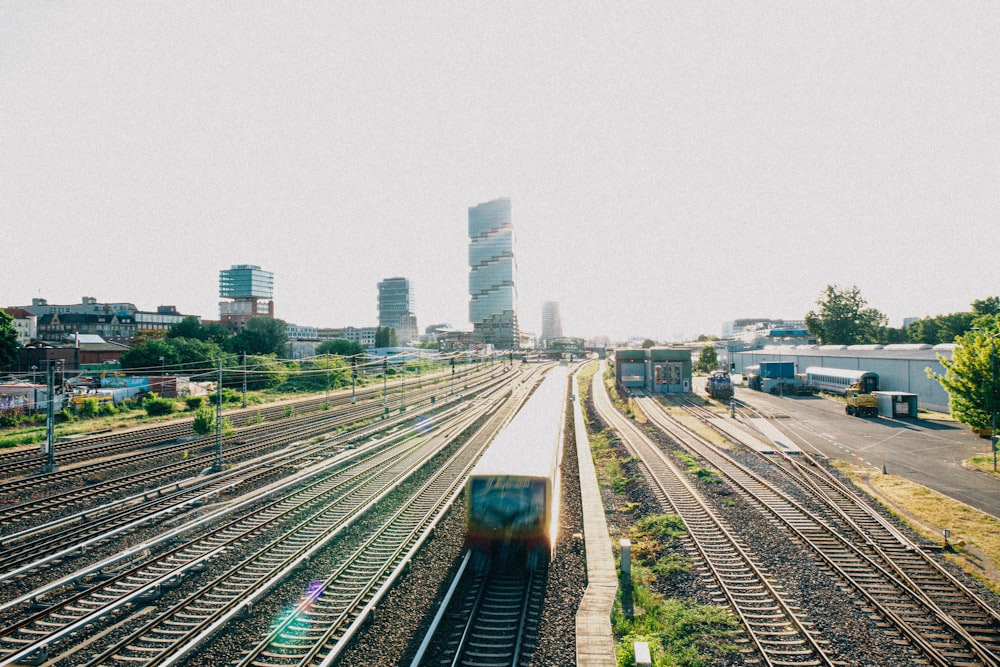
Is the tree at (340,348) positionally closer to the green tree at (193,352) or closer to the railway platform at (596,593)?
the green tree at (193,352)

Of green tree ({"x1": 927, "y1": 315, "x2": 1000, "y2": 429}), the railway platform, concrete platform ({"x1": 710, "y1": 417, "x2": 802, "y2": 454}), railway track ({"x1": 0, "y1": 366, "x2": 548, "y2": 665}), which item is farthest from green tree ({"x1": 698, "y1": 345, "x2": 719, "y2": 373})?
railway track ({"x1": 0, "y1": 366, "x2": 548, "y2": 665})

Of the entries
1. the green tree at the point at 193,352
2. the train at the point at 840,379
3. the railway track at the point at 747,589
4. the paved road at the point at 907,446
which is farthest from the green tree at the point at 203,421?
the train at the point at 840,379

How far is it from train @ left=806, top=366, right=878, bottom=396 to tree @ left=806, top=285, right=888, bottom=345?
35.1 metres

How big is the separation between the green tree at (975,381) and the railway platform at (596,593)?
1810 cm

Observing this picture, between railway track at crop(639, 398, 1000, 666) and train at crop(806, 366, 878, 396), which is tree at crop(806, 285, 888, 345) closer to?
train at crop(806, 366, 878, 396)

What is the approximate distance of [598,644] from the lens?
9.46 m

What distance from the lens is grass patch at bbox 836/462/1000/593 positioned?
1305cm

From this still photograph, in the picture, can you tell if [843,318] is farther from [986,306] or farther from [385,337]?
[385,337]

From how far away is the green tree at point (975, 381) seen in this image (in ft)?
76.6

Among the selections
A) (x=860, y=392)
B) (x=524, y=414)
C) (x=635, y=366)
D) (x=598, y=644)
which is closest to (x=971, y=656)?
(x=598, y=644)

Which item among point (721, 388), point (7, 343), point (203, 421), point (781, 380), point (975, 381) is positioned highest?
point (7, 343)

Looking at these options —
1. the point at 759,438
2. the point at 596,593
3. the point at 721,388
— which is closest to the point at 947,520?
the point at 596,593

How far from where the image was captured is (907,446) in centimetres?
2695

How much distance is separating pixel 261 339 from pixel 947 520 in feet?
324
